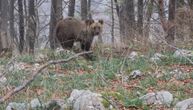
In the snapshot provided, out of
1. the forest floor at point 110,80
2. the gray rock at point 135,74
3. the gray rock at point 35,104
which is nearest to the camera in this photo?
the gray rock at point 35,104

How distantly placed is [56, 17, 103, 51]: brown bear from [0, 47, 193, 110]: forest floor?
11.3 ft

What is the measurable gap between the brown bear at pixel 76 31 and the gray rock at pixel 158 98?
6.48 m

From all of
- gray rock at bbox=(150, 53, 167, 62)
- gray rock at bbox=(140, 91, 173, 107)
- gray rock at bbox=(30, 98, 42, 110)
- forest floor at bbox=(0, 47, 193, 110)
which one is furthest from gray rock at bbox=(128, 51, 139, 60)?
gray rock at bbox=(30, 98, 42, 110)

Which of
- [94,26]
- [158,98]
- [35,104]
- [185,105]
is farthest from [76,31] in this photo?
[185,105]

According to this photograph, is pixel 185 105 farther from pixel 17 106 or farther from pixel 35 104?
pixel 17 106

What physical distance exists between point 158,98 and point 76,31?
7.25m

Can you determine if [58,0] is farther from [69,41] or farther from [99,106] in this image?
[99,106]

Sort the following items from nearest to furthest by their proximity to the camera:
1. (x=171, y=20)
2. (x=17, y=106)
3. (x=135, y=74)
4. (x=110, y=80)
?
(x=17, y=106) → (x=110, y=80) → (x=135, y=74) → (x=171, y=20)

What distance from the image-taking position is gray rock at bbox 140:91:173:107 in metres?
6.31

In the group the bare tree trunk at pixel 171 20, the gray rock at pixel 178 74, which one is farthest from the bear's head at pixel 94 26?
the gray rock at pixel 178 74

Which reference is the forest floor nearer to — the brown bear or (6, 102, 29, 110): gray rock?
(6, 102, 29, 110): gray rock

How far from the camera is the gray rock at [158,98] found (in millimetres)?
6313

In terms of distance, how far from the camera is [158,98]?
6395 mm

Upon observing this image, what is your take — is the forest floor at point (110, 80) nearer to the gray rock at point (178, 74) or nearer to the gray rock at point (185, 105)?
the gray rock at point (178, 74)
